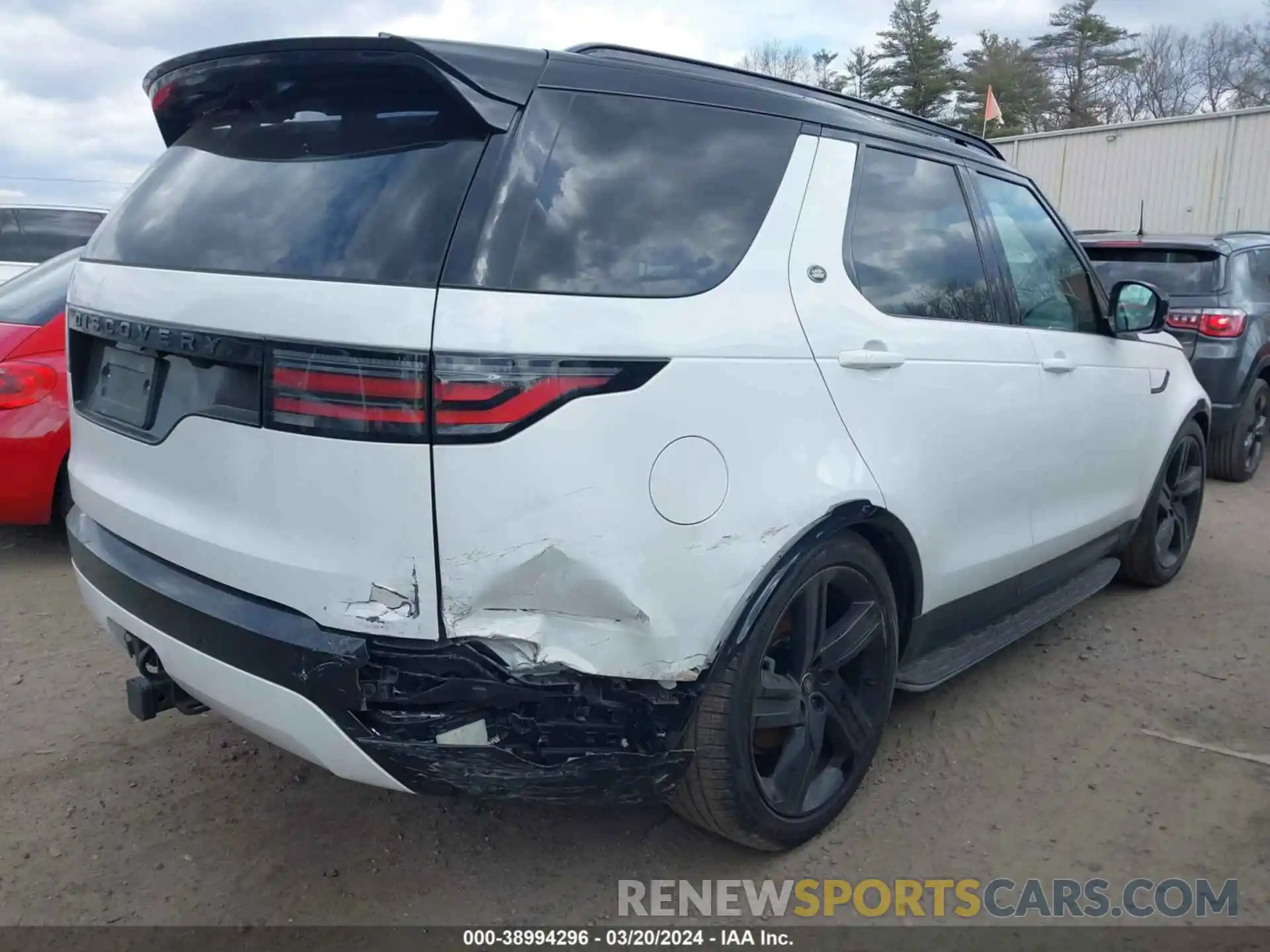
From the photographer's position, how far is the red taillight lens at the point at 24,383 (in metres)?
4.50

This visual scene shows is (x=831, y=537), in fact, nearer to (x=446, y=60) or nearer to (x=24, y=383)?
(x=446, y=60)

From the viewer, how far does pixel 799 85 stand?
2656 mm

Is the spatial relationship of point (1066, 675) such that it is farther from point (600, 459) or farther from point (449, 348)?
point (449, 348)

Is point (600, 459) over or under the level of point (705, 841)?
over

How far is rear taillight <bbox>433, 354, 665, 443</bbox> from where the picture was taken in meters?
1.87

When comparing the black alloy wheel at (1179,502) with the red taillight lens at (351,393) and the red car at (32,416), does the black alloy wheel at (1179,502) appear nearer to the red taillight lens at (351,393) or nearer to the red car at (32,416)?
the red taillight lens at (351,393)

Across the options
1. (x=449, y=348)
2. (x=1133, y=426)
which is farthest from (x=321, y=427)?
(x=1133, y=426)

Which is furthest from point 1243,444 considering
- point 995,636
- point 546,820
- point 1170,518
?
point 546,820

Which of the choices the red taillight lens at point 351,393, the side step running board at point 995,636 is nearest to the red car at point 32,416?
the red taillight lens at point 351,393

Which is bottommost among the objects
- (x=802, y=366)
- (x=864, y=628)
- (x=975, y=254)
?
(x=864, y=628)

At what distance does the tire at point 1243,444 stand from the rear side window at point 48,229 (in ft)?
32.5

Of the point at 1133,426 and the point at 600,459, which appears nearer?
the point at 600,459

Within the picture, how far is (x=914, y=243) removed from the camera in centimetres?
285

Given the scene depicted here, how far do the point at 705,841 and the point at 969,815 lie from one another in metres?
0.76
